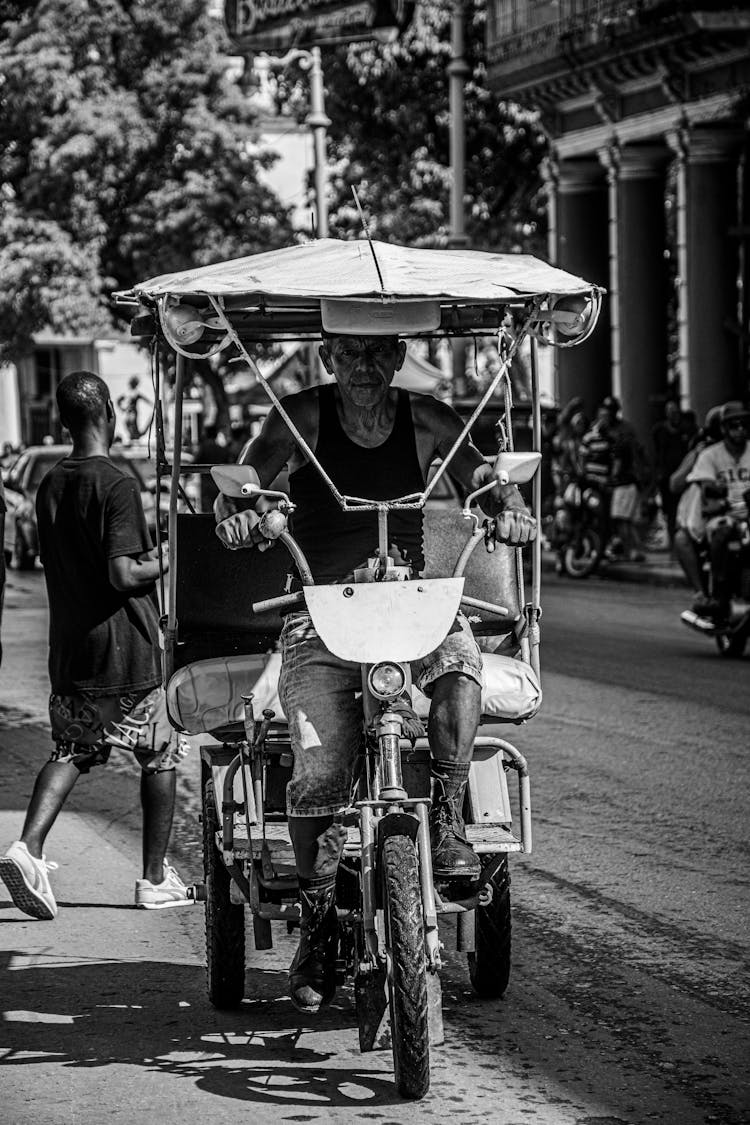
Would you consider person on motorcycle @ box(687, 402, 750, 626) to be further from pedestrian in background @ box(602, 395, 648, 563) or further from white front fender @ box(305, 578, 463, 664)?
white front fender @ box(305, 578, 463, 664)

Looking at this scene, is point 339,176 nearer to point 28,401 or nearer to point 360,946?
point 28,401

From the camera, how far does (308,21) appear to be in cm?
2416

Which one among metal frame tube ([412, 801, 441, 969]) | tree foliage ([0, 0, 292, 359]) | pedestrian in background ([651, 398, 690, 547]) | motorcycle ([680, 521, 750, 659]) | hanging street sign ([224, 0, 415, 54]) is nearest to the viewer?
metal frame tube ([412, 801, 441, 969])

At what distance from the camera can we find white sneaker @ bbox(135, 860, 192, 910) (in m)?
6.64

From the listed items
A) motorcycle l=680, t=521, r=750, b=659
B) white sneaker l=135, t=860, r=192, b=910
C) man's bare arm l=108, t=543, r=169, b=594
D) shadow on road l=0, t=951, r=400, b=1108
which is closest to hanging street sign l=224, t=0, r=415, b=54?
motorcycle l=680, t=521, r=750, b=659

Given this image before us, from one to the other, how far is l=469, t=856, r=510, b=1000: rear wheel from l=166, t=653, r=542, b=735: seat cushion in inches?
16.6

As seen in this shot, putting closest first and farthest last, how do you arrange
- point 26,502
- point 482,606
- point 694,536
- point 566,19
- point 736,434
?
point 482,606
point 736,434
point 694,536
point 26,502
point 566,19

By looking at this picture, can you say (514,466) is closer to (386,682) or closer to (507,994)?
(386,682)

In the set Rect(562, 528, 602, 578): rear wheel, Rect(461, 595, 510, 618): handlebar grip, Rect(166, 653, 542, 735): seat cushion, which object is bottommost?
Rect(562, 528, 602, 578): rear wheel

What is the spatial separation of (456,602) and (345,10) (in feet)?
66.2

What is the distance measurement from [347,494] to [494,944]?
1.30 m

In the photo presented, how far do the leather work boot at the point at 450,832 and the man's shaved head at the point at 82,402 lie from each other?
231 centimetres

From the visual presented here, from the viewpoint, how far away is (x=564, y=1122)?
14.5ft

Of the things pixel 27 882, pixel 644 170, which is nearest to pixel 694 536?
pixel 27 882
